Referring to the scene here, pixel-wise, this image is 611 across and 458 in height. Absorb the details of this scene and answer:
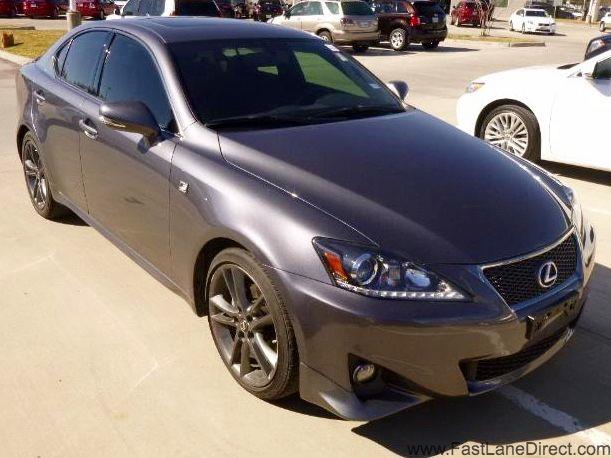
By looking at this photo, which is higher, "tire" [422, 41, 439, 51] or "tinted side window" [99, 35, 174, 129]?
"tinted side window" [99, 35, 174, 129]

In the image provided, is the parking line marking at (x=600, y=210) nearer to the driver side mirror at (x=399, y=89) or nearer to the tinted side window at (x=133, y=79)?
the driver side mirror at (x=399, y=89)

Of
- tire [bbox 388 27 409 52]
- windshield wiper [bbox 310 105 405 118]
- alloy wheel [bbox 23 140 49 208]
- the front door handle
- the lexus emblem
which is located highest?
windshield wiper [bbox 310 105 405 118]

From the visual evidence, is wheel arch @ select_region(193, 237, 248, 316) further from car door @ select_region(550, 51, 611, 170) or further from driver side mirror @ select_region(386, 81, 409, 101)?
car door @ select_region(550, 51, 611, 170)

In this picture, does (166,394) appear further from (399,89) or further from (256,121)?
(399,89)

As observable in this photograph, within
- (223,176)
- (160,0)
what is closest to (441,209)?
(223,176)

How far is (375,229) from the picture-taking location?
2639 millimetres

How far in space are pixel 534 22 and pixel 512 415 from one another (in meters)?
40.2

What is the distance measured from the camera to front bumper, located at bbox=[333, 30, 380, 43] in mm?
20422

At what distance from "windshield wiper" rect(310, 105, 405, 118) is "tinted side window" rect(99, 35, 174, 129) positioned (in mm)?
852

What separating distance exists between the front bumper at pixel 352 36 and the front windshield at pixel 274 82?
16720 mm

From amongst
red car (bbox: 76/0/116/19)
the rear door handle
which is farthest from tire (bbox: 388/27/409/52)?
the rear door handle

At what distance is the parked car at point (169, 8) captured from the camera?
1605 cm

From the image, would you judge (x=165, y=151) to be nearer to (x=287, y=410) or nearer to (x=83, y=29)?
(x=287, y=410)

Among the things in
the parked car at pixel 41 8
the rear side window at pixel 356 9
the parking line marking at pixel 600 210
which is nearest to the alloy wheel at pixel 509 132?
the parking line marking at pixel 600 210
